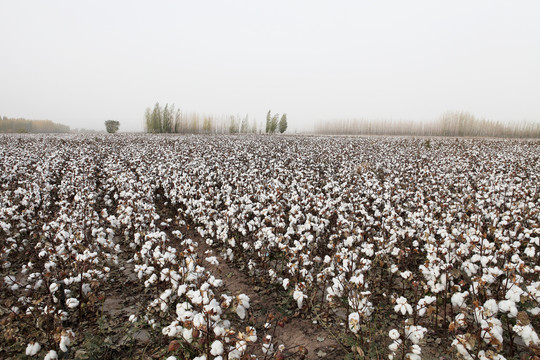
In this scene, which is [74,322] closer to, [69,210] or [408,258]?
[69,210]

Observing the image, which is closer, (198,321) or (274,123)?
(198,321)

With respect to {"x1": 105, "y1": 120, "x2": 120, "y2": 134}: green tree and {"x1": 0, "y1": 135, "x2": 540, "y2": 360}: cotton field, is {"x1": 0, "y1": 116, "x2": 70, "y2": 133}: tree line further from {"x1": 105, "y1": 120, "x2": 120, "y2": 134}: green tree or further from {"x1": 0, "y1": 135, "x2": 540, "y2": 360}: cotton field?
{"x1": 0, "y1": 135, "x2": 540, "y2": 360}: cotton field

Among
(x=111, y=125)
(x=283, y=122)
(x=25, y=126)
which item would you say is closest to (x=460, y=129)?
(x=283, y=122)

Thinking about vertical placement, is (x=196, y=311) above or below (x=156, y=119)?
below

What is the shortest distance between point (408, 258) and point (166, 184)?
7.79 m

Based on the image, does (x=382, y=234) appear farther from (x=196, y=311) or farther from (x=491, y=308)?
(x=196, y=311)

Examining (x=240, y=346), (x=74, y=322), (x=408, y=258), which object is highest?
(x=240, y=346)

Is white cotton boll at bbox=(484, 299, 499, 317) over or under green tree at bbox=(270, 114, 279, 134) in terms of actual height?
under

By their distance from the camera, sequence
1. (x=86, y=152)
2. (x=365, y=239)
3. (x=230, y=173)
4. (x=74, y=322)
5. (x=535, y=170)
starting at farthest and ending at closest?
1. (x=86, y=152)
2. (x=535, y=170)
3. (x=230, y=173)
4. (x=365, y=239)
5. (x=74, y=322)

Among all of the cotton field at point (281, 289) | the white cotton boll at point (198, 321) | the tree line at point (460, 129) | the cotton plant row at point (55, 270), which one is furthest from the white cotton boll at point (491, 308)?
the tree line at point (460, 129)

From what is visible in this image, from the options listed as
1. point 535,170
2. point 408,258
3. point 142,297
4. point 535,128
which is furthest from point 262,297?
point 535,128

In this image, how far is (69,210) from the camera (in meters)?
7.00

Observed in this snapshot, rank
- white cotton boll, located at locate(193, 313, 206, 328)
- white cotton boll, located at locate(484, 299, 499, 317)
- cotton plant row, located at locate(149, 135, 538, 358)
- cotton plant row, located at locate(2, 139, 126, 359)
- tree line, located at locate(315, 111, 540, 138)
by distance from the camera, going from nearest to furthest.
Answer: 1. white cotton boll, located at locate(193, 313, 206, 328)
2. white cotton boll, located at locate(484, 299, 499, 317)
3. cotton plant row, located at locate(2, 139, 126, 359)
4. cotton plant row, located at locate(149, 135, 538, 358)
5. tree line, located at locate(315, 111, 540, 138)

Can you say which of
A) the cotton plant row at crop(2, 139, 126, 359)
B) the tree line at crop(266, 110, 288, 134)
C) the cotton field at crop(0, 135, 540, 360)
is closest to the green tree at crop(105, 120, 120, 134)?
the tree line at crop(266, 110, 288, 134)
